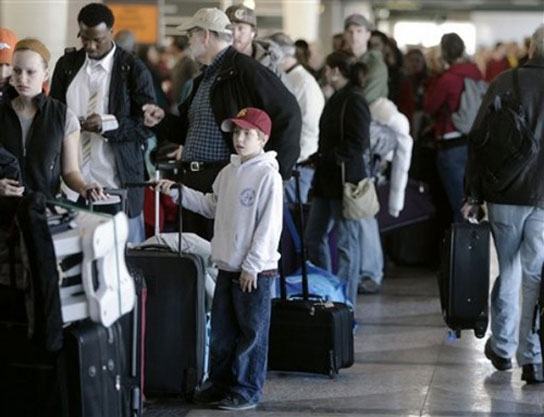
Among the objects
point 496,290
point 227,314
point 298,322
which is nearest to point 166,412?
point 227,314

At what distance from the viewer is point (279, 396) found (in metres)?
7.50

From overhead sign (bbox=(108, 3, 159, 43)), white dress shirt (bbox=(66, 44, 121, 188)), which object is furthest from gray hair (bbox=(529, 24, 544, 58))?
overhead sign (bbox=(108, 3, 159, 43))

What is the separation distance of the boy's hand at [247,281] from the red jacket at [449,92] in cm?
551

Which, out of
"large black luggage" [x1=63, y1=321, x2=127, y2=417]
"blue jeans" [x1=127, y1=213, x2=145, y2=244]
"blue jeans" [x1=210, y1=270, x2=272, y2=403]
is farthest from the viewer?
"blue jeans" [x1=127, y1=213, x2=145, y2=244]

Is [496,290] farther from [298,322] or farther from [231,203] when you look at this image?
[231,203]

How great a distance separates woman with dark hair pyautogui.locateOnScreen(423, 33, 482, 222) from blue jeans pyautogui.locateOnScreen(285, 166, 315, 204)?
156cm

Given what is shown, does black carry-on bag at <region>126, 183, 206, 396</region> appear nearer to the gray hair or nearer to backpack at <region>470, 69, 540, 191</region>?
backpack at <region>470, 69, 540, 191</region>

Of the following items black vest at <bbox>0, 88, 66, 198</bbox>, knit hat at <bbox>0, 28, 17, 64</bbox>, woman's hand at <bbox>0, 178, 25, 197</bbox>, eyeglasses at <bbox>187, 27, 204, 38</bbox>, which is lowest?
woman's hand at <bbox>0, 178, 25, 197</bbox>

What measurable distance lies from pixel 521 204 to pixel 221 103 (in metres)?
1.69

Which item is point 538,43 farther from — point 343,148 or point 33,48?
point 33,48

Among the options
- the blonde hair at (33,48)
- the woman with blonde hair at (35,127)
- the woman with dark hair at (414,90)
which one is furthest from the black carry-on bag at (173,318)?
the woman with dark hair at (414,90)

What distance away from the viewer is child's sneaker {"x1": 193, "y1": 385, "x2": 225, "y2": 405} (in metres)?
7.20

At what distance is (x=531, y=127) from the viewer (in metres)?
7.77

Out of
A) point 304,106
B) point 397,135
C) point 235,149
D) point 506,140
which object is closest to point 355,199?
point 304,106
